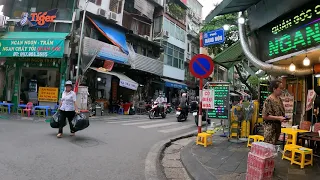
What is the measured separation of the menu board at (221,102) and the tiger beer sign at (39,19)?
45.1ft

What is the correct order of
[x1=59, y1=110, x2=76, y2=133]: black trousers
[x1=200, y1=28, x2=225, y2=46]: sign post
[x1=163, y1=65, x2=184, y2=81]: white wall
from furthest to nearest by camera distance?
[x1=163, y1=65, x2=184, y2=81]: white wall < [x1=59, y1=110, x2=76, y2=133]: black trousers < [x1=200, y1=28, x2=225, y2=46]: sign post

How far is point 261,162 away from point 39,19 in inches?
719

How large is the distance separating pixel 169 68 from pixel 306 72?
64.7ft

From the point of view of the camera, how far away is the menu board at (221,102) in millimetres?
8773

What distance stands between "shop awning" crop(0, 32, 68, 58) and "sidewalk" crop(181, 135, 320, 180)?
40.4 feet

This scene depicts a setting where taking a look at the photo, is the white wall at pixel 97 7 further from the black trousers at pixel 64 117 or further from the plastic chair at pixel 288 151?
the plastic chair at pixel 288 151

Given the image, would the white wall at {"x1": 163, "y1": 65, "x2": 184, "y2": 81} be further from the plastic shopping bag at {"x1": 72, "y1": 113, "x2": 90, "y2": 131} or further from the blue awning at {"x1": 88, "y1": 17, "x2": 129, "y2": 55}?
the plastic shopping bag at {"x1": 72, "y1": 113, "x2": 90, "y2": 131}

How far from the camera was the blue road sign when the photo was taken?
751 centimetres

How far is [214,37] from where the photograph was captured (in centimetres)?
764

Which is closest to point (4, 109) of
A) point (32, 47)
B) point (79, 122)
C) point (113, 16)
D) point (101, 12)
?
point (32, 47)

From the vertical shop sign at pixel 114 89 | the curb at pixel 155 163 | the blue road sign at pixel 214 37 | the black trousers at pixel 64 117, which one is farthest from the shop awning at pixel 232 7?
the vertical shop sign at pixel 114 89

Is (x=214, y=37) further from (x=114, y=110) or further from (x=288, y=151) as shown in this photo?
(x=114, y=110)

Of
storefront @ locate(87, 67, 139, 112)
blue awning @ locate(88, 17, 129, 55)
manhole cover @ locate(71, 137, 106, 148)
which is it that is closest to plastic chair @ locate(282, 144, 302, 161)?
manhole cover @ locate(71, 137, 106, 148)

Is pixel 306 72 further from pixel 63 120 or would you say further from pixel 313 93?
pixel 63 120
